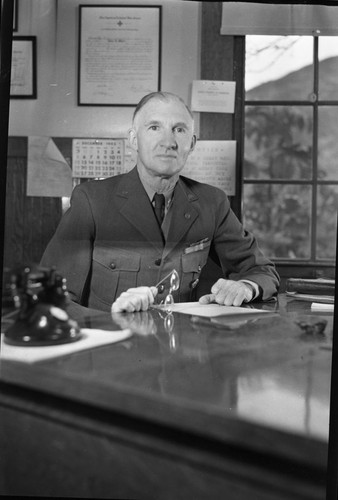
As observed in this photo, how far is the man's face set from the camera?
116 centimetres

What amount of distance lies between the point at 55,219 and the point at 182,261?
0.28 m

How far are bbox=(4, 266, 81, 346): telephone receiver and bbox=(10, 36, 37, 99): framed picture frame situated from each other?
36 cm

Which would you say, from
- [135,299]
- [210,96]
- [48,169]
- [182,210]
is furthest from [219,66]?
[135,299]

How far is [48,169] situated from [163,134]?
0.83ft

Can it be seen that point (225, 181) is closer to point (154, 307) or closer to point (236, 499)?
point (154, 307)

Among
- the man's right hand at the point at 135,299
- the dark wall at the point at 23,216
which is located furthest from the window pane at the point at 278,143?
the dark wall at the point at 23,216

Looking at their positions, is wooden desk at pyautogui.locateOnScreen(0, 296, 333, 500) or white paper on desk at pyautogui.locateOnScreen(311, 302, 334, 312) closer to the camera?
wooden desk at pyautogui.locateOnScreen(0, 296, 333, 500)

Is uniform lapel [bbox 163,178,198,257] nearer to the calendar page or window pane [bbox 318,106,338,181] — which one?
the calendar page

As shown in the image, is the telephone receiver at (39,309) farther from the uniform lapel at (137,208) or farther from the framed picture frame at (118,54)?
the framed picture frame at (118,54)

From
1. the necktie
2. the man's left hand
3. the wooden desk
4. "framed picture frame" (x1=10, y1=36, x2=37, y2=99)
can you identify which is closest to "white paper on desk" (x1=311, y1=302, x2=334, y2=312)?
the wooden desk

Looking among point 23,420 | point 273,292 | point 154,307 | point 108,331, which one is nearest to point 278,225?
point 273,292

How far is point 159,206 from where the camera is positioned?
3.86 feet

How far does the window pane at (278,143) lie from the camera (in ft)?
3.83

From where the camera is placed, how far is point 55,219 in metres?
1.18
